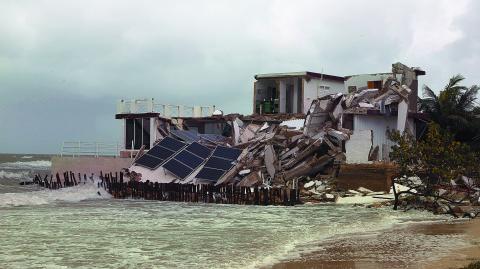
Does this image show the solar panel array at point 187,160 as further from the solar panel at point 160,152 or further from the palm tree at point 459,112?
the palm tree at point 459,112

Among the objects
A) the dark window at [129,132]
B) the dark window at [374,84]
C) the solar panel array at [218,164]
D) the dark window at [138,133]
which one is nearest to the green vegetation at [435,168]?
the solar panel array at [218,164]

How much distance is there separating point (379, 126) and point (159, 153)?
44.4 ft

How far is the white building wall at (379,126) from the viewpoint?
3497 cm

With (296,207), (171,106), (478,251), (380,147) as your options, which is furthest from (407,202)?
(171,106)

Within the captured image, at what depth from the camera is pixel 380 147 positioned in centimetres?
3544

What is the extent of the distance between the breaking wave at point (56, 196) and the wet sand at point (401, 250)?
21.0 metres

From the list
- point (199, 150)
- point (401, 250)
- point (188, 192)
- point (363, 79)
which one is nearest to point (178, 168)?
point (199, 150)

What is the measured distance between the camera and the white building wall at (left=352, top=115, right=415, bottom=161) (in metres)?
35.0

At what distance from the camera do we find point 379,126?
36.0 metres

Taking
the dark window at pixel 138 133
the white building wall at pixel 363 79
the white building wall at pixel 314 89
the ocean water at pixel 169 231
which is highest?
the white building wall at pixel 363 79

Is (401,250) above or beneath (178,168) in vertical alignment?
beneath

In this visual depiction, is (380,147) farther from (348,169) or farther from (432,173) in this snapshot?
(432,173)

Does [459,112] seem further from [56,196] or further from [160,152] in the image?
[56,196]

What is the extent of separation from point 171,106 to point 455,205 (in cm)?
2227
